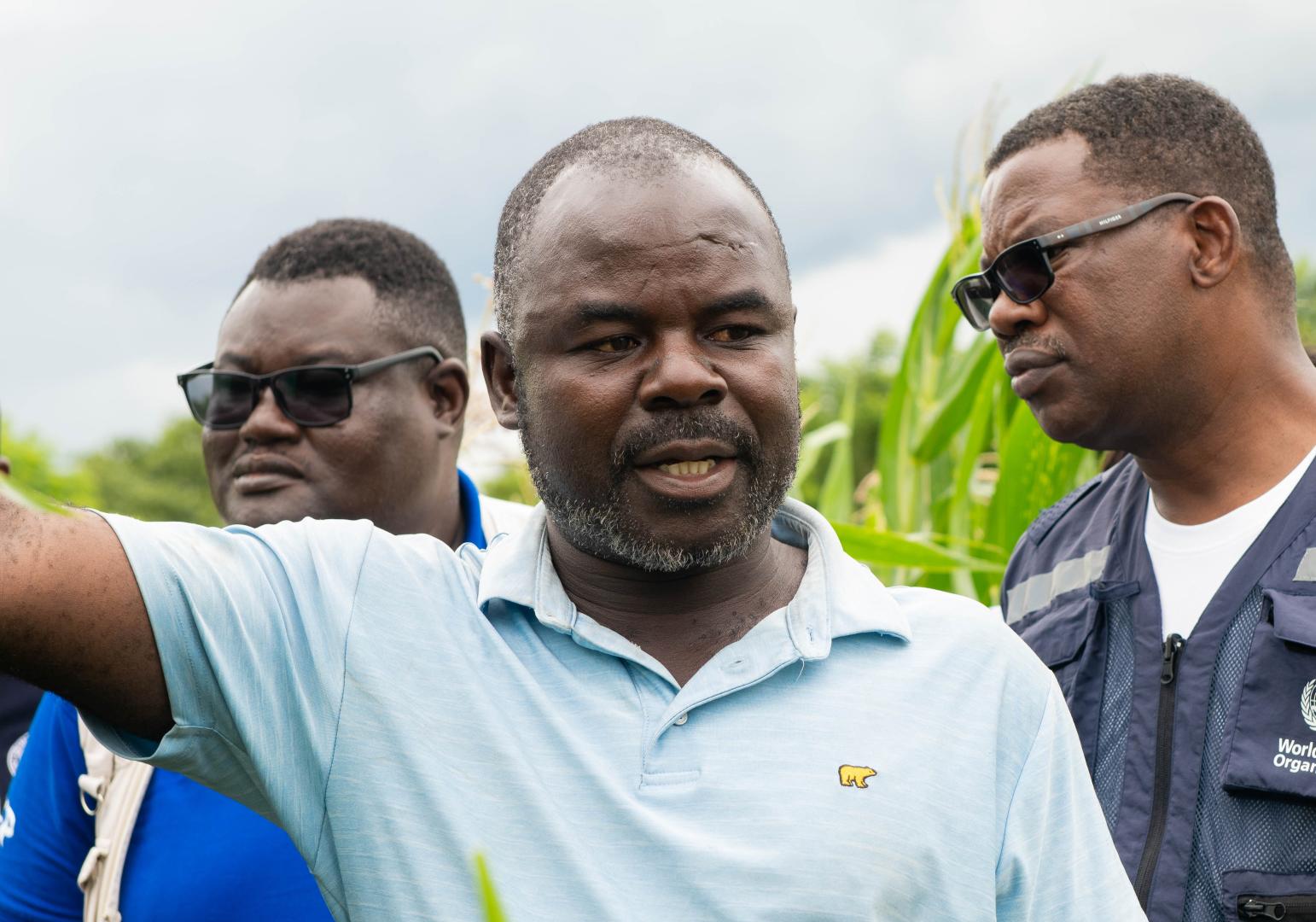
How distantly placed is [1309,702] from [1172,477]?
58 cm

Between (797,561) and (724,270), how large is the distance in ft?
1.39

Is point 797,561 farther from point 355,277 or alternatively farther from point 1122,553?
point 355,277

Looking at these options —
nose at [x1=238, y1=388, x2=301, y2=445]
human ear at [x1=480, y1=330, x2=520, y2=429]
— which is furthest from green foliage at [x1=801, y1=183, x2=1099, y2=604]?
human ear at [x1=480, y1=330, x2=520, y2=429]

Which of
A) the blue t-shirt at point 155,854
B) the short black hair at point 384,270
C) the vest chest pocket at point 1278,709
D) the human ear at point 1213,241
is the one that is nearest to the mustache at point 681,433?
the blue t-shirt at point 155,854

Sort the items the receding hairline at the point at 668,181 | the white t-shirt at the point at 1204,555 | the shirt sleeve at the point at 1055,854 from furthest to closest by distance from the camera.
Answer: the white t-shirt at the point at 1204,555 → the receding hairline at the point at 668,181 → the shirt sleeve at the point at 1055,854

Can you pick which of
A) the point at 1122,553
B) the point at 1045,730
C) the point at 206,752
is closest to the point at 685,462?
the point at 1045,730

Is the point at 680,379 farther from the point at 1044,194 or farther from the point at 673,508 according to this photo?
the point at 1044,194

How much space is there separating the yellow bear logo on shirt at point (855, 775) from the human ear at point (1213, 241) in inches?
62.8

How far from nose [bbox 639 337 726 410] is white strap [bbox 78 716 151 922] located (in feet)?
3.12

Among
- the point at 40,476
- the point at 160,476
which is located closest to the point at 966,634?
the point at 40,476

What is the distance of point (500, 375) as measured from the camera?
2014 mm

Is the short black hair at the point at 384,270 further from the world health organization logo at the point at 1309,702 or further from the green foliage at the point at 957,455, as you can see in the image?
the world health organization logo at the point at 1309,702

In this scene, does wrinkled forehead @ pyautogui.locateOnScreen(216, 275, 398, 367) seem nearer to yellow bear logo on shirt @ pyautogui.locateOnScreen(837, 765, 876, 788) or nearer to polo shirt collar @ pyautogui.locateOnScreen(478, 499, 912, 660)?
polo shirt collar @ pyautogui.locateOnScreen(478, 499, 912, 660)

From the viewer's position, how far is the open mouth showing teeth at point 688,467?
1.76 meters
